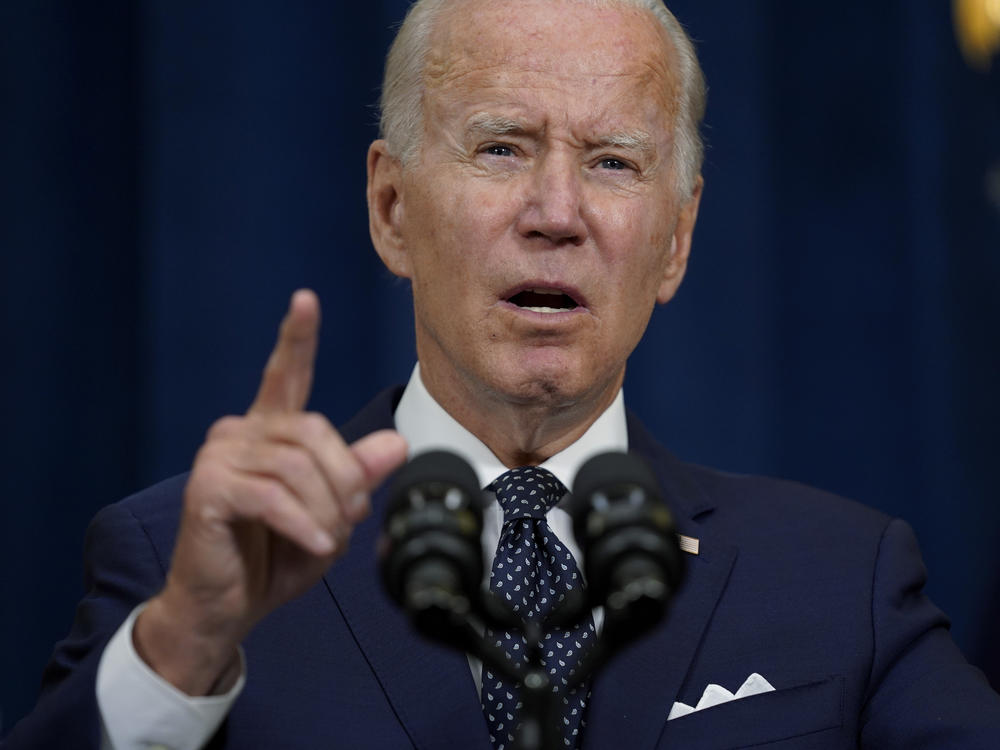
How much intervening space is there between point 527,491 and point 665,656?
9.5 inches

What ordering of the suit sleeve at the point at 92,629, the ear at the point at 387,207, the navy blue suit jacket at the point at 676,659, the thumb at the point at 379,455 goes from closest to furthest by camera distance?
the thumb at the point at 379,455
the suit sleeve at the point at 92,629
the navy blue suit jacket at the point at 676,659
the ear at the point at 387,207

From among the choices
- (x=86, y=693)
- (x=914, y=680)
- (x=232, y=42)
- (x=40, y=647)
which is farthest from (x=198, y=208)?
(x=914, y=680)

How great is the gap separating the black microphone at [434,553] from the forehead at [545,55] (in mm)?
845

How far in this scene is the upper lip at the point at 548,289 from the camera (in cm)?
151

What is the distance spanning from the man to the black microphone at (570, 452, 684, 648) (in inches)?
16.9

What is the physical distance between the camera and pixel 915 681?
1.51 meters

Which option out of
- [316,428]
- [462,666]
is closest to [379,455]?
[316,428]

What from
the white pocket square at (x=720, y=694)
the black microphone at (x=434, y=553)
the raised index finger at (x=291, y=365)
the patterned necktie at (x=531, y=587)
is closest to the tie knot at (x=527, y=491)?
Result: the patterned necktie at (x=531, y=587)

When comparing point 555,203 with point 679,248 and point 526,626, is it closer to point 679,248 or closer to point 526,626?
point 679,248

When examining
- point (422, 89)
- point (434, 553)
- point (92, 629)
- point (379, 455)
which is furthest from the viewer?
point (422, 89)

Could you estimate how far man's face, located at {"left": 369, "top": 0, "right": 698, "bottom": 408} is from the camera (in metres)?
1.52

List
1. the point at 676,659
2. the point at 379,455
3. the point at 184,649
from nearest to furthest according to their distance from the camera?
the point at 379,455 < the point at 184,649 < the point at 676,659

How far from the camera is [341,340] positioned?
2461 millimetres

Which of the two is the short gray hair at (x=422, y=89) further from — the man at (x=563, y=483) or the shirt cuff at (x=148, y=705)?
the shirt cuff at (x=148, y=705)
